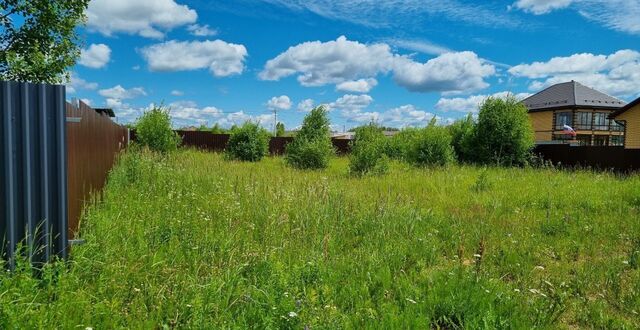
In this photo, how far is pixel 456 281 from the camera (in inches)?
134

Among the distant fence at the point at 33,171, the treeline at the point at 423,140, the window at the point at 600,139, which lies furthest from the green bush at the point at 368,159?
the window at the point at 600,139

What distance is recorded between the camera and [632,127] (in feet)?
87.2

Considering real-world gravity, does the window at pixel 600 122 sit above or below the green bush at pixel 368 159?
above

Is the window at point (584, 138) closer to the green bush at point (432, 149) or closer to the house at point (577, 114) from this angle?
the house at point (577, 114)

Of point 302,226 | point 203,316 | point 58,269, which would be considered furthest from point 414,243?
point 58,269

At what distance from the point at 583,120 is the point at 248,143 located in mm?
36852

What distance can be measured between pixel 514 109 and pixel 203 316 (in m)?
17.2

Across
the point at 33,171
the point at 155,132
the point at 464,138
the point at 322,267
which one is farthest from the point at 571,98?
the point at 33,171

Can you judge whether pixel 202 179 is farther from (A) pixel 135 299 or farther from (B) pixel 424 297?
(B) pixel 424 297

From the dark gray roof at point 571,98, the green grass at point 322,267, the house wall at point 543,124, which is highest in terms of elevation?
the dark gray roof at point 571,98

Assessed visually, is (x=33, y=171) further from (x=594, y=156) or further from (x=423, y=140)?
(x=594, y=156)

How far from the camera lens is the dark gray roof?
4056 centimetres

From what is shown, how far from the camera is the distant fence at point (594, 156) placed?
1527 cm

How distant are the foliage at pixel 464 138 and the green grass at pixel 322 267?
1122 centimetres
